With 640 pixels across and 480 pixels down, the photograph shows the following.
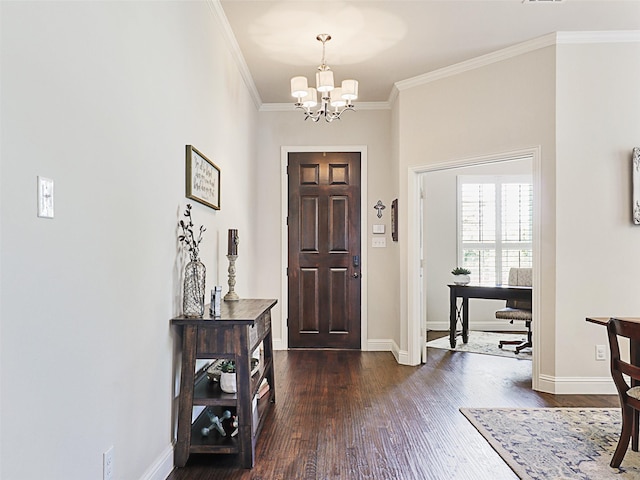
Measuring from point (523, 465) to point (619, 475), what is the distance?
17.4 inches

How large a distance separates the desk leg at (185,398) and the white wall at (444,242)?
16.3ft

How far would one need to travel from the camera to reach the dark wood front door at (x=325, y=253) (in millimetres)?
5504

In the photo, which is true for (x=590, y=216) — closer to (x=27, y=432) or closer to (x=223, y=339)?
(x=223, y=339)

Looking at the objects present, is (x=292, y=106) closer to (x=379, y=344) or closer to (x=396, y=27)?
(x=396, y=27)

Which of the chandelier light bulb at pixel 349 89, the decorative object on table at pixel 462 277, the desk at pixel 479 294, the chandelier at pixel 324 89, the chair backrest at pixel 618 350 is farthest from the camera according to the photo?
the decorative object on table at pixel 462 277

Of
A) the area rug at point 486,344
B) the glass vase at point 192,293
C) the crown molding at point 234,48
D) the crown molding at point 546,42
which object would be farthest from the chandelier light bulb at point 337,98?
the area rug at point 486,344

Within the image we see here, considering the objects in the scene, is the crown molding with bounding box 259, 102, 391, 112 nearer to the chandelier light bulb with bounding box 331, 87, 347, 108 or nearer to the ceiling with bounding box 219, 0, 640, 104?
the ceiling with bounding box 219, 0, 640, 104

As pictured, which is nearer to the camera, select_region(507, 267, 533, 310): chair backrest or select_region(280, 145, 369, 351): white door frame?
select_region(280, 145, 369, 351): white door frame

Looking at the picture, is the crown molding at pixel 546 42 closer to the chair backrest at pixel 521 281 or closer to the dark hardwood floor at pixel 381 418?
the chair backrest at pixel 521 281

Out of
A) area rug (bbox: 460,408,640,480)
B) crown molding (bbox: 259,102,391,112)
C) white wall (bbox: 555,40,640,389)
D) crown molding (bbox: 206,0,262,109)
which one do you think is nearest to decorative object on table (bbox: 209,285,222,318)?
area rug (bbox: 460,408,640,480)

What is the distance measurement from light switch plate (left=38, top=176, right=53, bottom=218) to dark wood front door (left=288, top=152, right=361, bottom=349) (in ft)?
13.8

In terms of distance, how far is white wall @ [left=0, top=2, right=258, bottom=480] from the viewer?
1.22m

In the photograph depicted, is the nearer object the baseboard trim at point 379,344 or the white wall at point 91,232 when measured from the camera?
the white wall at point 91,232

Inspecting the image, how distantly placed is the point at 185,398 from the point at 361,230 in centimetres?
344
